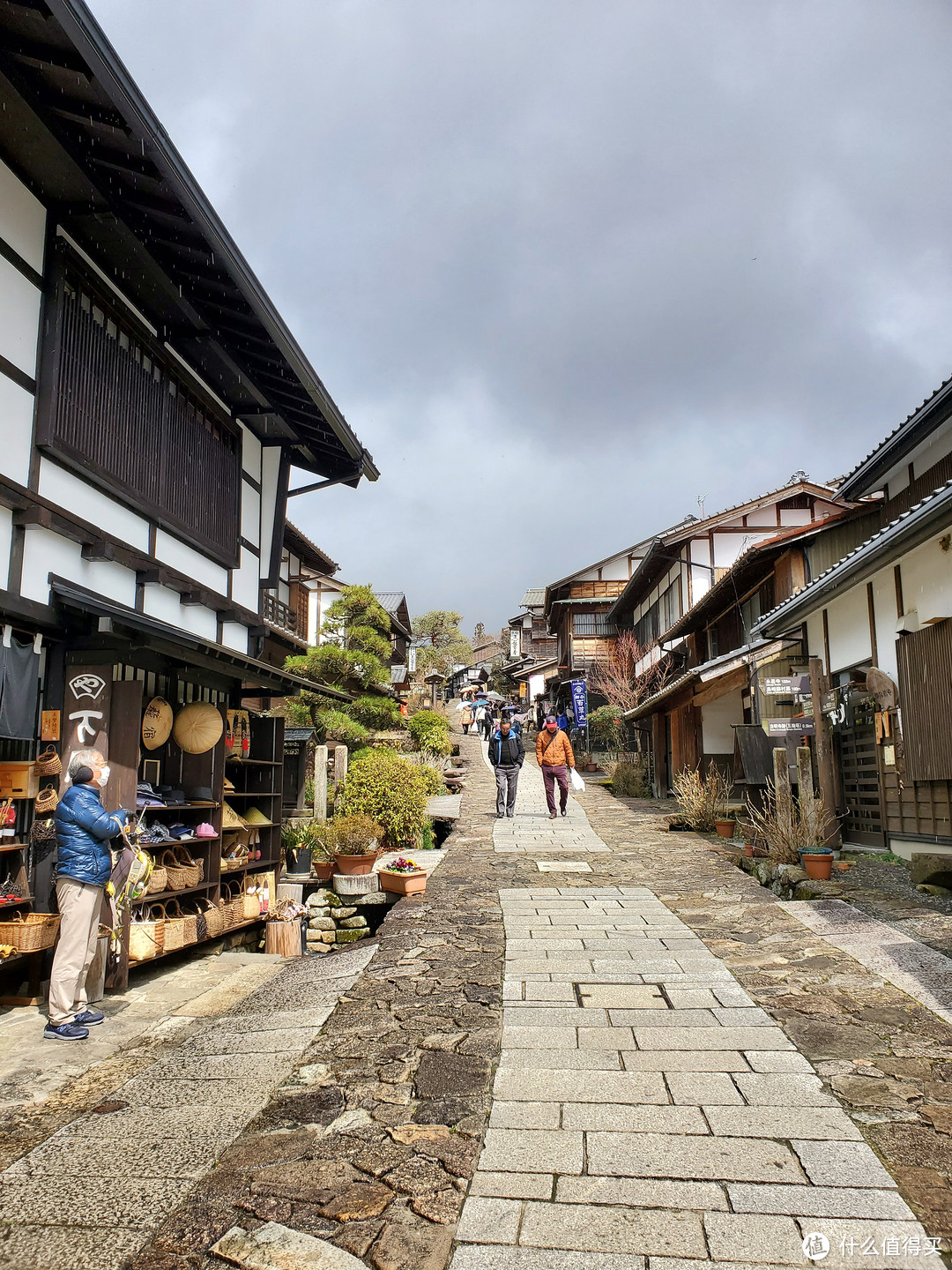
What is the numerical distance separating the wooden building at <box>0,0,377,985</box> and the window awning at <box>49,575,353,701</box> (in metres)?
0.03

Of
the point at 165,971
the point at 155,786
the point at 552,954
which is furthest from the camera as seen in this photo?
the point at 155,786

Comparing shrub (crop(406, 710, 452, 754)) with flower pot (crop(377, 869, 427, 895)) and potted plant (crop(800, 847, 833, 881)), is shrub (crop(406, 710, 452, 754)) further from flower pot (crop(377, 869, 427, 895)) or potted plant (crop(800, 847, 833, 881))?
potted plant (crop(800, 847, 833, 881))

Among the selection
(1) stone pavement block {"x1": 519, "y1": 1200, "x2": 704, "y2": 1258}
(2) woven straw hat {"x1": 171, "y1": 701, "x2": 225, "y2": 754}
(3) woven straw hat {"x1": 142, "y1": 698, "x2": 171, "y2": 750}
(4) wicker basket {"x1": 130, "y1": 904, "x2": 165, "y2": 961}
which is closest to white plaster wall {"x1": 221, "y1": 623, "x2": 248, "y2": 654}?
(2) woven straw hat {"x1": 171, "y1": 701, "x2": 225, "y2": 754}

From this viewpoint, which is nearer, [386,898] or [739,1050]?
[739,1050]

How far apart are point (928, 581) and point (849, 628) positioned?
8.25 feet

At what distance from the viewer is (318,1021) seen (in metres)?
5.70

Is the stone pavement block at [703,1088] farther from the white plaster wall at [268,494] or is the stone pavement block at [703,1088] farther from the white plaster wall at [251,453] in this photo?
the white plaster wall at [251,453]

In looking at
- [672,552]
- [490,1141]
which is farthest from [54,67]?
[672,552]

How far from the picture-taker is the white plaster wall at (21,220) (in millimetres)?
6266

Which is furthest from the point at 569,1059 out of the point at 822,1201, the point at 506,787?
the point at 506,787

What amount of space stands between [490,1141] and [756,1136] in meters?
1.20

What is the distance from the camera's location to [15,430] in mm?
6316

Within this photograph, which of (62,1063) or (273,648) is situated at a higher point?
(273,648)

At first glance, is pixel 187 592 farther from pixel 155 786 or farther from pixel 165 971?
pixel 165 971
